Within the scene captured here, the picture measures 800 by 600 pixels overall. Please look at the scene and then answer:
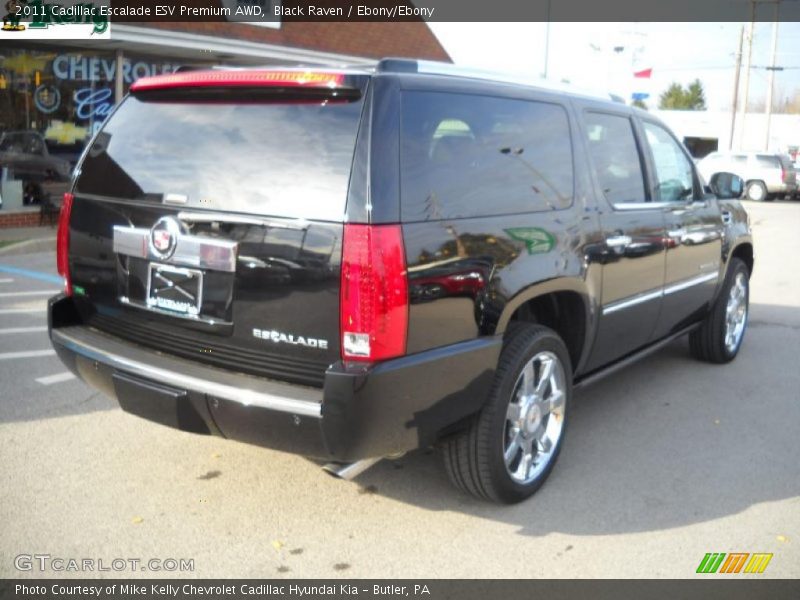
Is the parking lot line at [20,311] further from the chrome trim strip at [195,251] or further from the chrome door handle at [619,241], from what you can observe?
the chrome door handle at [619,241]

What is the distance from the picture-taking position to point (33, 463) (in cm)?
408

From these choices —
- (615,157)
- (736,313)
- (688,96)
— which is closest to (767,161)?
(736,313)

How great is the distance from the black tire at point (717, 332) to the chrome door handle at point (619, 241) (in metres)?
1.95

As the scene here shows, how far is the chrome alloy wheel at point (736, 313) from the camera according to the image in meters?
6.32

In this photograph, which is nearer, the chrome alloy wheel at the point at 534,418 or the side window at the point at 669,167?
the chrome alloy wheel at the point at 534,418

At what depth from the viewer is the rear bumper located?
2955 millimetres

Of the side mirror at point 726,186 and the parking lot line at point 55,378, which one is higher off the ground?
the side mirror at point 726,186

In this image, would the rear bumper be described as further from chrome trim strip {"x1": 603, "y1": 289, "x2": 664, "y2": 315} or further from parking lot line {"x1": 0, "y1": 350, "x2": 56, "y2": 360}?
parking lot line {"x1": 0, "y1": 350, "x2": 56, "y2": 360}

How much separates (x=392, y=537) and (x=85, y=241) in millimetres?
1924

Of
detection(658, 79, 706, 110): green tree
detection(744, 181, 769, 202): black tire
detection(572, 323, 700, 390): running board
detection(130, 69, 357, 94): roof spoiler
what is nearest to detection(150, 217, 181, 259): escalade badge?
detection(130, 69, 357, 94): roof spoiler

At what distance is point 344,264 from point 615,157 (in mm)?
2336

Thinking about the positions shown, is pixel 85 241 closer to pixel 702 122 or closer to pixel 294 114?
pixel 294 114

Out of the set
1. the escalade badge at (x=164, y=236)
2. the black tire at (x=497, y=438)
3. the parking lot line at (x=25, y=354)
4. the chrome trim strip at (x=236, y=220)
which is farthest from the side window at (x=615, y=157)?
the parking lot line at (x=25, y=354)

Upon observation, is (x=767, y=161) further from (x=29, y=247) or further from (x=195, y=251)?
(x=195, y=251)
